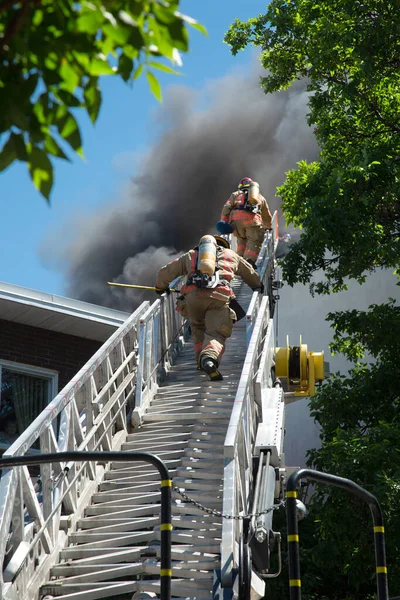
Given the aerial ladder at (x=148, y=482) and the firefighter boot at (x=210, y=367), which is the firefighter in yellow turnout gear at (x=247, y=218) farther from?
the firefighter boot at (x=210, y=367)

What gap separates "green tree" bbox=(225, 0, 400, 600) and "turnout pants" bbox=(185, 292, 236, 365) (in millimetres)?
2045

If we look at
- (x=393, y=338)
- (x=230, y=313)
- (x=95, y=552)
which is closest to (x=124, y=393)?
(x=230, y=313)

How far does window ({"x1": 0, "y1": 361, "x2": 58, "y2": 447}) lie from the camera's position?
1181 centimetres

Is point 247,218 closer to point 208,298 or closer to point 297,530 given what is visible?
point 208,298

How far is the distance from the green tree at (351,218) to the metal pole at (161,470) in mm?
5531

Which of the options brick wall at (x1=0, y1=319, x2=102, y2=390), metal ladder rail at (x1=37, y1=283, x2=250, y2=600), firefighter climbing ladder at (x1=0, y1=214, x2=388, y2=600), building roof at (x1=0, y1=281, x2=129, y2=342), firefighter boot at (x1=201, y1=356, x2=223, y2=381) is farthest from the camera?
brick wall at (x1=0, y1=319, x2=102, y2=390)

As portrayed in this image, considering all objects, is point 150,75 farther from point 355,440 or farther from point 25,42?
point 355,440

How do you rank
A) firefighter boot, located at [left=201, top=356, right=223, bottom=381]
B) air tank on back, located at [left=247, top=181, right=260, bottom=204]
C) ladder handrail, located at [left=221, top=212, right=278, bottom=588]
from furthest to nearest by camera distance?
air tank on back, located at [left=247, top=181, right=260, bottom=204] < firefighter boot, located at [left=201, top=356, right=223, bottom=381] < ladder handrail, located at [left=221, top=212, right=278, bottom=588]

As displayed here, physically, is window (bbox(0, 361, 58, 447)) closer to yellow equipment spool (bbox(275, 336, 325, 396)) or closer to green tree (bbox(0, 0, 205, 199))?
yellow equipment spool (bbox(275, 336, 325, 396))

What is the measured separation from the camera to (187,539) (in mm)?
6926

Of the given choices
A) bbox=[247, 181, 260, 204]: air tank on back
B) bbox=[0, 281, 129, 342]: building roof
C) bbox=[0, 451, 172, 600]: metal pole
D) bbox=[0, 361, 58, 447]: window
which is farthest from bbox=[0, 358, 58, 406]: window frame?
bbox=[0, 451, 172, 600]: metal pole

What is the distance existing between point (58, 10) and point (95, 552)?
5.02m

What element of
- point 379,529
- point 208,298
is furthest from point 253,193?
point 379,529

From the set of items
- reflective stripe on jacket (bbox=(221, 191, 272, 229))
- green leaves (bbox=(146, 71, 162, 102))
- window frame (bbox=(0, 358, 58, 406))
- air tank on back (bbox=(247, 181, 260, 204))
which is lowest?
green leaves (bbox=(146, 71, 162, 102))
